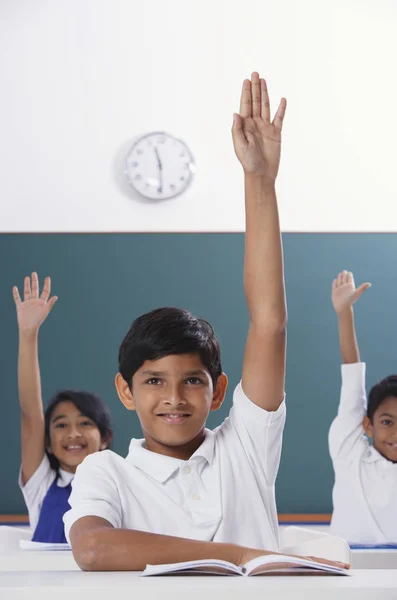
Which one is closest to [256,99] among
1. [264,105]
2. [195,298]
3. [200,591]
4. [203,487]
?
[264,105]

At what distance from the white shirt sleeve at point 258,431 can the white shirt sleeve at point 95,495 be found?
0.79ft

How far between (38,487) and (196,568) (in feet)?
6.88

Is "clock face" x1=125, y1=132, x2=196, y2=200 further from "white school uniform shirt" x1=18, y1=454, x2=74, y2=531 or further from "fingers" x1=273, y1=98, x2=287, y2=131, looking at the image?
"fingers" x1=273, y1=98, x2=287, y2=131

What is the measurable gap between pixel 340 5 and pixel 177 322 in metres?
4.00

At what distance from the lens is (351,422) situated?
10.2 ft

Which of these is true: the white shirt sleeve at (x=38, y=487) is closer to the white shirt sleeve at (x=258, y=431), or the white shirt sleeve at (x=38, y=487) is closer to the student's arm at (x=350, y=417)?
the student's arm at (x=350, y=417)

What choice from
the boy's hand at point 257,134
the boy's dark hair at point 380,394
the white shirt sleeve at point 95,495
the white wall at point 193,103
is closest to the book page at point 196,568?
the white shirt sleeve at point 95,495

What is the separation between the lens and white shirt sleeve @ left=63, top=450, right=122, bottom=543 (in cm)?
127

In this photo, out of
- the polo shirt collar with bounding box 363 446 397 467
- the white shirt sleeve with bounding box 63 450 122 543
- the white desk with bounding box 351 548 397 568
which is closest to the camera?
the white shirt sleeve with bounding box 63 450 122 543

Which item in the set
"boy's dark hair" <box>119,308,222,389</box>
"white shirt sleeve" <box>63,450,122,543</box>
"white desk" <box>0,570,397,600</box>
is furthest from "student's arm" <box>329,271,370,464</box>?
"white desk" <box>0,570,397,600</box>

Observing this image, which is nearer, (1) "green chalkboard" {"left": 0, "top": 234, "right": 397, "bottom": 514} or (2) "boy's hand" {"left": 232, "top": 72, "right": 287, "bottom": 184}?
(2) "boy's hand" {"left": 232, "top": 72, "right": 287, "bottom": 184}

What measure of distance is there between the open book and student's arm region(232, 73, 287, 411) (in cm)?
47

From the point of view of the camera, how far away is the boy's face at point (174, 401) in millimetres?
1421

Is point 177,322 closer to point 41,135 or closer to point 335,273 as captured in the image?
point 335,273
